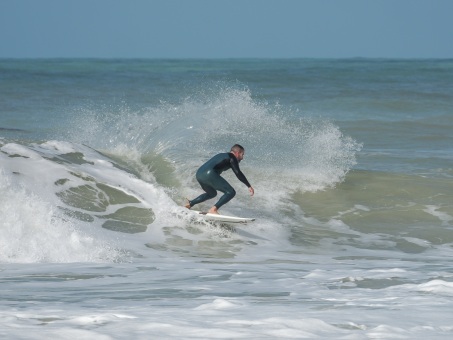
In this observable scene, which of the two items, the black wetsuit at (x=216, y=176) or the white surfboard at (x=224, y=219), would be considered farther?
the black wetsuit at (x=216, y=176)

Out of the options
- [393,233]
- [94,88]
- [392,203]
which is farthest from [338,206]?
[94,88]

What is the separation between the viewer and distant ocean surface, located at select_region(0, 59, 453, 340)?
6.92 metres

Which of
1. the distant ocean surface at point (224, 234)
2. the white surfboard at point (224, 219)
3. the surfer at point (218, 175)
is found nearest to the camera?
the distant ocean surface at point (224, 234)

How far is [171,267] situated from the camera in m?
10.0

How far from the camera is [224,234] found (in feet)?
41.2

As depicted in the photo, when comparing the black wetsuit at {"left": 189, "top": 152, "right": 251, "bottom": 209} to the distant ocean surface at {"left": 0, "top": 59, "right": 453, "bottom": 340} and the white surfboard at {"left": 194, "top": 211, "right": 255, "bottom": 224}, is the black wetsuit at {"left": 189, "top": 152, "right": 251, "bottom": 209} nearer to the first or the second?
the white surfboard at {"left": 194, "top": 211, "right": 255, "bottom": 224}

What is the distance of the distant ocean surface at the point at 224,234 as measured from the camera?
22.7 feet

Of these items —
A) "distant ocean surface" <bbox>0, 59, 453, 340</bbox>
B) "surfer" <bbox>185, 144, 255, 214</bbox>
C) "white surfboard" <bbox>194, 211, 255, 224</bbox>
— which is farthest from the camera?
"surfer" <bbox>185, 144, 255, 214</bbox>

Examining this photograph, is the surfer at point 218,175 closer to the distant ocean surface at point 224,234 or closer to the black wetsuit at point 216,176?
the black wetsuit at point 216,176

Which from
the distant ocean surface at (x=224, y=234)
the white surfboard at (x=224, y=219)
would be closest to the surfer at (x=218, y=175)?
the white surfboard at (x=224, y=219)

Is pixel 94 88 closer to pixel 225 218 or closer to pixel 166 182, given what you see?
pixel 166 182

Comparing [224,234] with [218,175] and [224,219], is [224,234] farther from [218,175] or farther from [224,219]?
[218,175]

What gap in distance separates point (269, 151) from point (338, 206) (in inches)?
160

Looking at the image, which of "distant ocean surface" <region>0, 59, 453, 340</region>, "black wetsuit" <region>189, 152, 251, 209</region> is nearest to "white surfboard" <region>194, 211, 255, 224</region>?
"distant ocean surface" <region>0, 59, 453, 340</region>
